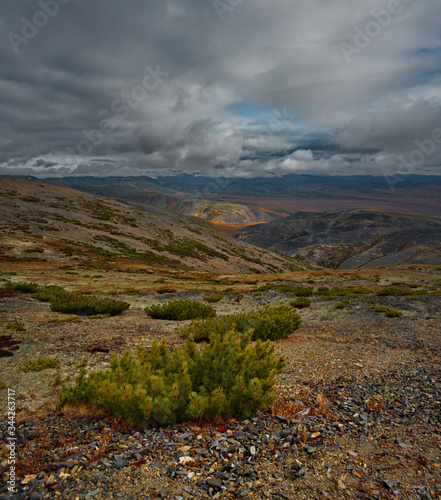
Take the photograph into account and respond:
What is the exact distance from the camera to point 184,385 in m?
Result: 5.44

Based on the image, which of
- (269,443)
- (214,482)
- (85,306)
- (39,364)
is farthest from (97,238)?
(214,482)

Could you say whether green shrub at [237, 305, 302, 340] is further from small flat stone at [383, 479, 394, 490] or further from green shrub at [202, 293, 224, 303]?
green shrub at [202, 293, 224, 303]

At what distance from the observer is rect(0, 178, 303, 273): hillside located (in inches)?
1977

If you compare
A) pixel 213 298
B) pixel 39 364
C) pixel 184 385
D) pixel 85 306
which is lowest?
pixel 213 298

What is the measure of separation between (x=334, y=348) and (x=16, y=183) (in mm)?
143910

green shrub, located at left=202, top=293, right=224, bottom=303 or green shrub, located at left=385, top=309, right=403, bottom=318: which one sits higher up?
green shrub, located at left=385, top=309, right=403, bottom=318

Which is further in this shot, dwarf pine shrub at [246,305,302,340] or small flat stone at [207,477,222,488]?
dwarf pine shrub at [246,305,302,340]

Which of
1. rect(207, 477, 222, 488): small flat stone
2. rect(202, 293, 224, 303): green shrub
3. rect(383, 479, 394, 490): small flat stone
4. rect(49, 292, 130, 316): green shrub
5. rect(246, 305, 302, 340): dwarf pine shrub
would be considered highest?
rect(383, 479, 394, 490): small flat stone

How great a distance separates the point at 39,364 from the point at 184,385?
5.23m

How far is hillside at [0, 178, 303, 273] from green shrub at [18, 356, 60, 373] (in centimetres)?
3878

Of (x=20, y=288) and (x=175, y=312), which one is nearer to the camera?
(x=175, y=312)

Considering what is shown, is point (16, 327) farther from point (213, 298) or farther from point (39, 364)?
point (213, 298)

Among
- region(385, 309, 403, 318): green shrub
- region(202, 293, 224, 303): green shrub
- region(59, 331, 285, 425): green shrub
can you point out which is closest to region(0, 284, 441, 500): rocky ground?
region(59, 331, 285, 425): green shrub

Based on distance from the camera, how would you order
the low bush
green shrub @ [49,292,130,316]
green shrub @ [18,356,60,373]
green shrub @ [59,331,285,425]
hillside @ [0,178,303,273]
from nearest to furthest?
green shrub @ [59,331,285,425] < green shrub @ [18,356,60,373] < the low bush < green shrub @ [49,292,130,316] < hillside @ [0,178,303,273]
